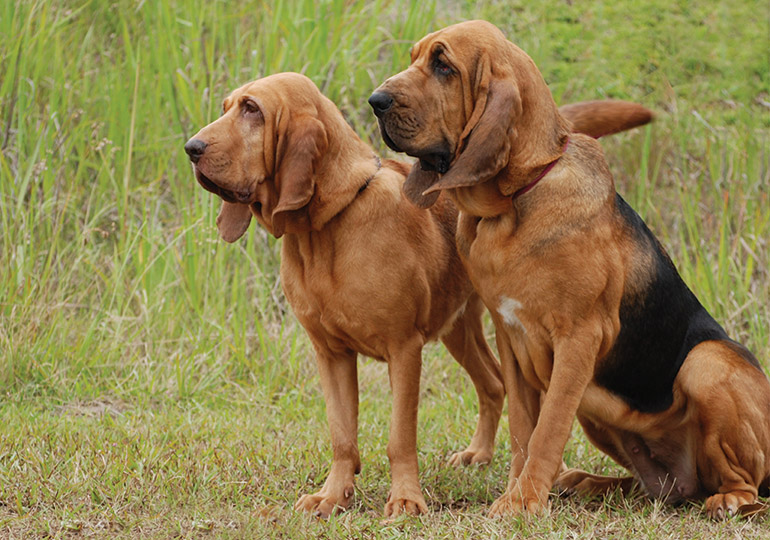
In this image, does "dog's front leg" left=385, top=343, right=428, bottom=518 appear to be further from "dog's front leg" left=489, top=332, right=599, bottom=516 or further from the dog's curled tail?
the dog's curled tail

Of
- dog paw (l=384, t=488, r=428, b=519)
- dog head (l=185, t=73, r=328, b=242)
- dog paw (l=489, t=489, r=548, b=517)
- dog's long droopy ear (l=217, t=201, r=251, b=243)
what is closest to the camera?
dog paw (l=489, t=489, r=548, b=517)

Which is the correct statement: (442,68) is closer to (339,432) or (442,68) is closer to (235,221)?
(235,221)

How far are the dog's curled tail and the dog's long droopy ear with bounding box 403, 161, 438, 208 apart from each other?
74 cm

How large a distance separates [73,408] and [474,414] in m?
2.25

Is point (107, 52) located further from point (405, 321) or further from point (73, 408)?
point (405, 321)

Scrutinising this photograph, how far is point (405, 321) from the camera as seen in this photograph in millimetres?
4047

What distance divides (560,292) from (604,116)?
96 centimetres

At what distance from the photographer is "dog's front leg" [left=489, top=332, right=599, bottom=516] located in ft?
12.4

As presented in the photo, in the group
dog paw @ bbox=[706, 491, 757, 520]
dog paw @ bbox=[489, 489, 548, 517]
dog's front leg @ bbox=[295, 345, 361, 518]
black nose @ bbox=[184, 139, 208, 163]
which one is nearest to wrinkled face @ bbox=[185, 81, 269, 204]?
black nose @ bbox=[184, 139, 208, 163]

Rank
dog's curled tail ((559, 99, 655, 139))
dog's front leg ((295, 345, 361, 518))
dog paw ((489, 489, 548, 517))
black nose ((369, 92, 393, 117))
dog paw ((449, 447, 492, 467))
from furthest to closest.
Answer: dog paw ((449, 447, 492, 467))
dog's curled tail ((559, 99, 655, 139))
dog's front leg ((295, 345, 361, 518))
dog paw ((489, 489, 548, 517))
black nose ((369, 92, 393, 117))

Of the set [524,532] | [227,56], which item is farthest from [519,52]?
[227,56]

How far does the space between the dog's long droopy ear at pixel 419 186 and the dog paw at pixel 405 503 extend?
1164 mm

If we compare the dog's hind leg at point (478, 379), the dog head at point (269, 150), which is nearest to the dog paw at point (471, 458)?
the dog's hind leg at point (478, 379)

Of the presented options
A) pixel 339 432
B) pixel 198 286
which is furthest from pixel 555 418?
pixel 198 286
